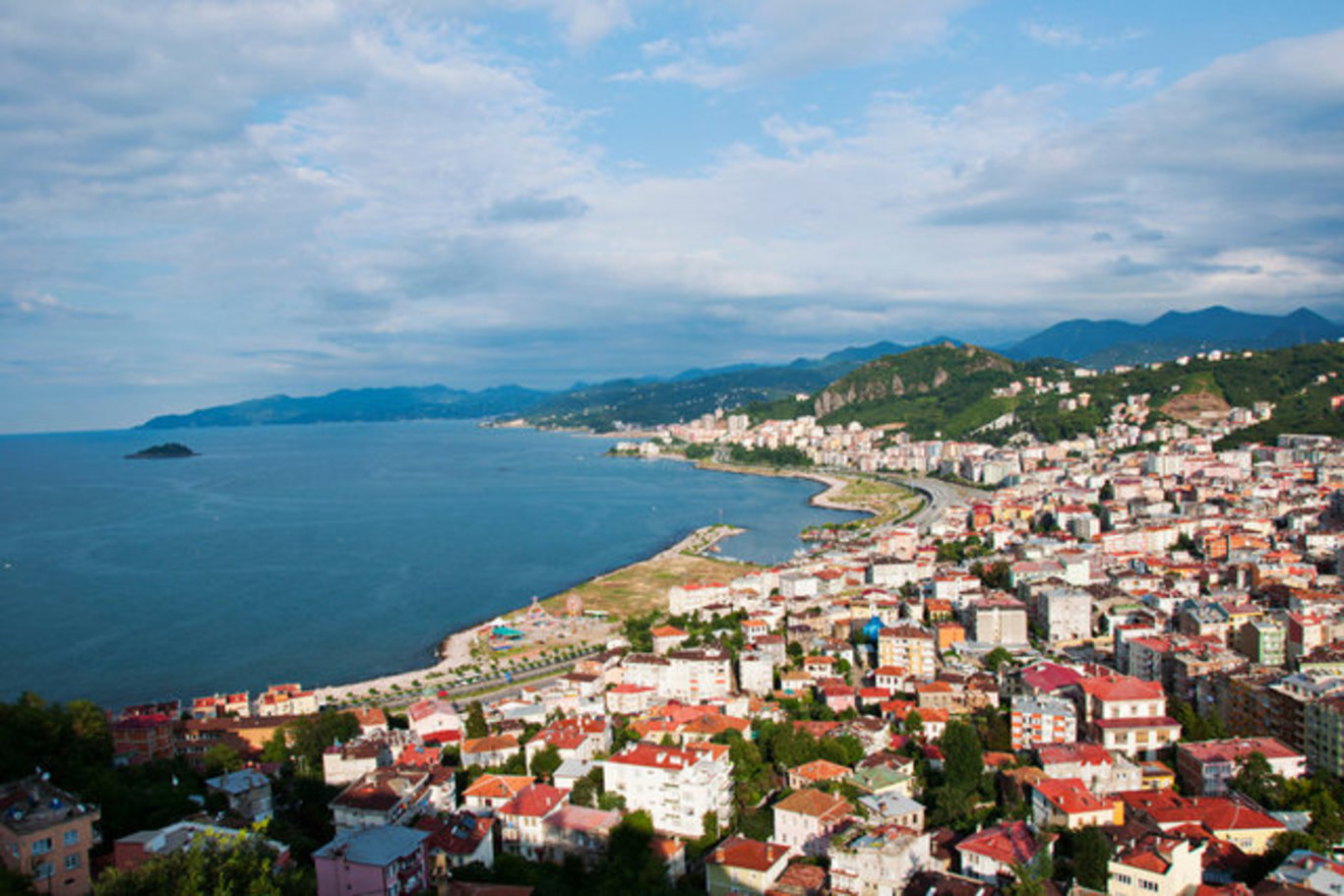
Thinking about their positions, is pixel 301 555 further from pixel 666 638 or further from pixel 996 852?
pixel 996 852

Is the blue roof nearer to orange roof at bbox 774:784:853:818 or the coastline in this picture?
orange roof at bbox 774:784:853:818

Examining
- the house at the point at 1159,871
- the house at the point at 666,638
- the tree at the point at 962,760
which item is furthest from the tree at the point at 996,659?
the house at the point at 1159,871

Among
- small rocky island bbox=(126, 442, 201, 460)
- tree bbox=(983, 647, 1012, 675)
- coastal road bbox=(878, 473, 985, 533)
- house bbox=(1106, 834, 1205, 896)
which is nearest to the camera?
house bbox=(1106, 834, 1205, 896)

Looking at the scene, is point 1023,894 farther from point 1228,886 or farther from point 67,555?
point 67,555

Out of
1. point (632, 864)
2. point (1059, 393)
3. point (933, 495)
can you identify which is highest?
point (1059, 393)

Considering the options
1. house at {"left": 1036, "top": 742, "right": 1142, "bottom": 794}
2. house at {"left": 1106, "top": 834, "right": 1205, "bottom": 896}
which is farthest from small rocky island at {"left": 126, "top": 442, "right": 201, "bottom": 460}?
house at {"left": 1106, "top": 834, "right": 1205, "bottom": 896}

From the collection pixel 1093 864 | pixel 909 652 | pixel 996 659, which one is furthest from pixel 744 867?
pixel 996 659
